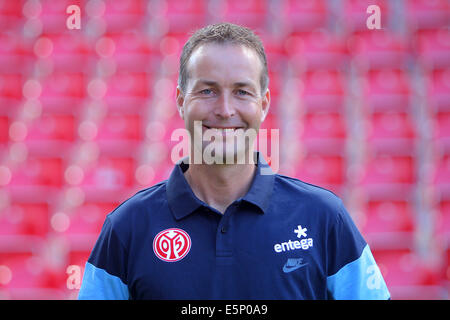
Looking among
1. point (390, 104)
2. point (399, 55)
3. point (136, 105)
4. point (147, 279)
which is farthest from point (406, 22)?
point (147, 279)

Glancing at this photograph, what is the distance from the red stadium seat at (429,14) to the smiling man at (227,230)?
10.1 feet

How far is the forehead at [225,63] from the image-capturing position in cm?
90

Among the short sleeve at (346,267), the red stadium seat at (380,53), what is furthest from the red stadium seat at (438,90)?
the short sleeve at (346,267)

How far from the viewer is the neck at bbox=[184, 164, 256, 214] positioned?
0.94 metres

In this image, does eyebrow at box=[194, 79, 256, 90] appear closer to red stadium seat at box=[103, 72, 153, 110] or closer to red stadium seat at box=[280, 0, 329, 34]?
red stadium seat at box=[103, 72, 153, 110]

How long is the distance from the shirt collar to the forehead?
0.19m

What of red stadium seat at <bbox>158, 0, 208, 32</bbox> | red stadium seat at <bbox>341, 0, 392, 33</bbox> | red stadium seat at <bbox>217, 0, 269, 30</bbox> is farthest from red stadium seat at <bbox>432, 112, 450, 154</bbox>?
red stadium seat at <bbox>158, 0, 208, 32</bbox>

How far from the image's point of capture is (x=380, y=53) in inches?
137

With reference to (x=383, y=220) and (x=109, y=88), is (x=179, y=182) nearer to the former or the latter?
(x=383, y=220)

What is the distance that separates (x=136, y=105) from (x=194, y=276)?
274 cm

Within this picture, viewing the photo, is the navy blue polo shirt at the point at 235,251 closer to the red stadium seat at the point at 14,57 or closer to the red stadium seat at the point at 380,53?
the red stadium seat at the point at 380,53

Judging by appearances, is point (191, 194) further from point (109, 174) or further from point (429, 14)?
point (429, 14)

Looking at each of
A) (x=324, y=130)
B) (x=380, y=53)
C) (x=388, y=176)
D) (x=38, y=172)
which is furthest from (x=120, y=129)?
(x=380, y=53)

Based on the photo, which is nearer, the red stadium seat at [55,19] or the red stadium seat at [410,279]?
the red stadium seat at [410,279]
